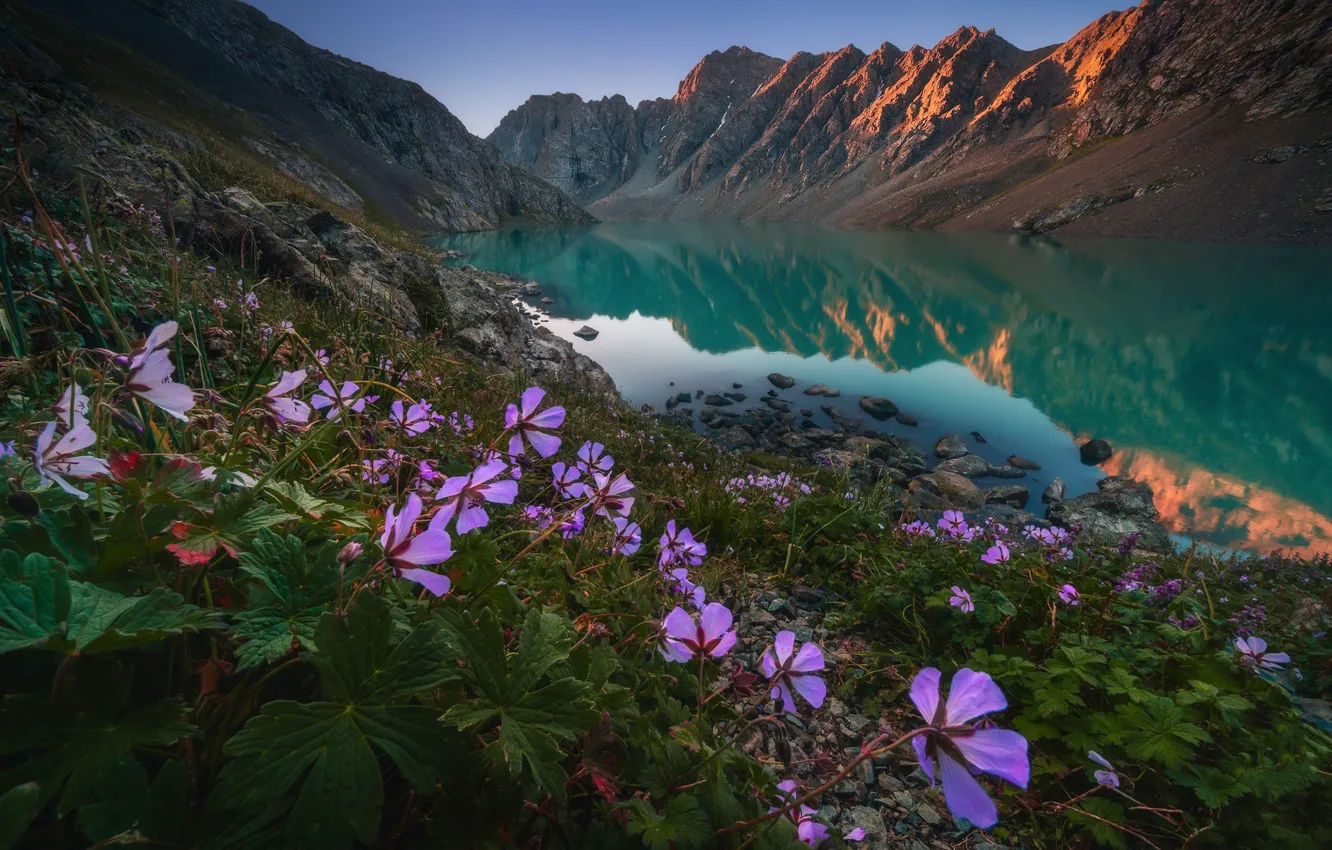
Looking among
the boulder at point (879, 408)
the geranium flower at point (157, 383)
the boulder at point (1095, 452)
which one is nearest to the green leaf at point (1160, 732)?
the geranium flower at point (157, 383)

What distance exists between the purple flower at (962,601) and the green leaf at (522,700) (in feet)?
7.93

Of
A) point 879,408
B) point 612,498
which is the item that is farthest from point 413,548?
point 879,408

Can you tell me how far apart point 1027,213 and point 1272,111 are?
27.3 m

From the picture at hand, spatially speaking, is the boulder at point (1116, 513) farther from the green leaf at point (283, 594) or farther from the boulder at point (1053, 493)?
the green leaf at point (283, 594)

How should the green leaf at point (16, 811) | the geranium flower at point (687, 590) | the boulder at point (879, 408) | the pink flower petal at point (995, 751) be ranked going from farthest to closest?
the boulder at point (879, 408)
the geranium flower at point (687, 590)
the pink flower petal at point (995, 751)
the green leaf at point (16, 811)

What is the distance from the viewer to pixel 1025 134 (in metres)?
112

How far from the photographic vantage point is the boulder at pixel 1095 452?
1327cm

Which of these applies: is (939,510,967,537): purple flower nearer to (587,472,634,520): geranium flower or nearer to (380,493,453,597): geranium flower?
(587,472,634,520): geranium flower

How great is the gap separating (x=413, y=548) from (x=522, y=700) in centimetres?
33

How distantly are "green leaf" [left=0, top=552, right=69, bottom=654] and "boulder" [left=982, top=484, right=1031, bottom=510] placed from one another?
12.4m

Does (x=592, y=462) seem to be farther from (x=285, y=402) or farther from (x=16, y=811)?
(x=16, y=811)

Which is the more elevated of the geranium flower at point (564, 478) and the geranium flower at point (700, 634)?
the geranium flower at point (564, 478)

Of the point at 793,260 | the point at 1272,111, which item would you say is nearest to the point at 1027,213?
the point at 1272,111

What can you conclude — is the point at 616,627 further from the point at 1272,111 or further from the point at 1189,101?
the point at 1189,101
